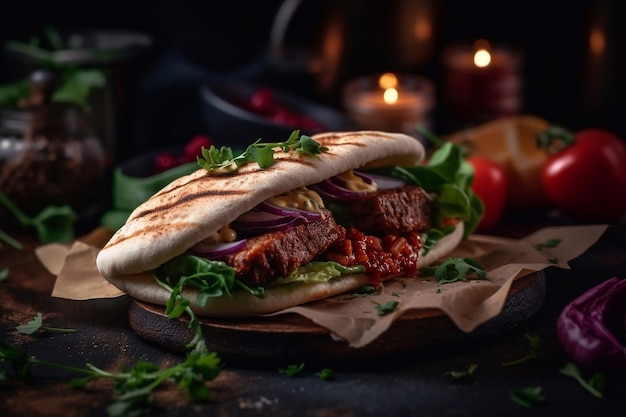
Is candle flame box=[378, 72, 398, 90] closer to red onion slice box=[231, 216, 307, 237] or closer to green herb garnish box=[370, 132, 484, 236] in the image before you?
green herb garnish box=[370, 132, 484, 236]

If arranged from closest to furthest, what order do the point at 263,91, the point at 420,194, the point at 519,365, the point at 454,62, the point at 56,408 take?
the point at 56,408 < the point at 519,365 < the point at 420,194 < the point at 263,91 < the point at 454,62

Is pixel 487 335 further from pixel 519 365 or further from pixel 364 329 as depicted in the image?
pixel 364 329


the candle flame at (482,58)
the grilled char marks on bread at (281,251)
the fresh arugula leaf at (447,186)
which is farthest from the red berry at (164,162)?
the candle flame at (482,58)

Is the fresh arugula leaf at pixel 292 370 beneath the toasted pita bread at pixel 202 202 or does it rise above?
beneath

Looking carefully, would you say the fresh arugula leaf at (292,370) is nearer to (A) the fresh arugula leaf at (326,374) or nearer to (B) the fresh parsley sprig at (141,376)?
(A) the fresh arugula leaf at (326,374)

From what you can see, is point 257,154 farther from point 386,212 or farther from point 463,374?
point 463,374

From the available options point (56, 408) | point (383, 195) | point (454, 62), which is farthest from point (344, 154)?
point (454, 62)

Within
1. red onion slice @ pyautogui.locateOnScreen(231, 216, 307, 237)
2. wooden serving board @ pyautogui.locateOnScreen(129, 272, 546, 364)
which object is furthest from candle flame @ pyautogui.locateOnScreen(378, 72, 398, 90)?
wooden serving board @ pyautogui.locateOnScreen(129, 272, 546, 364)
